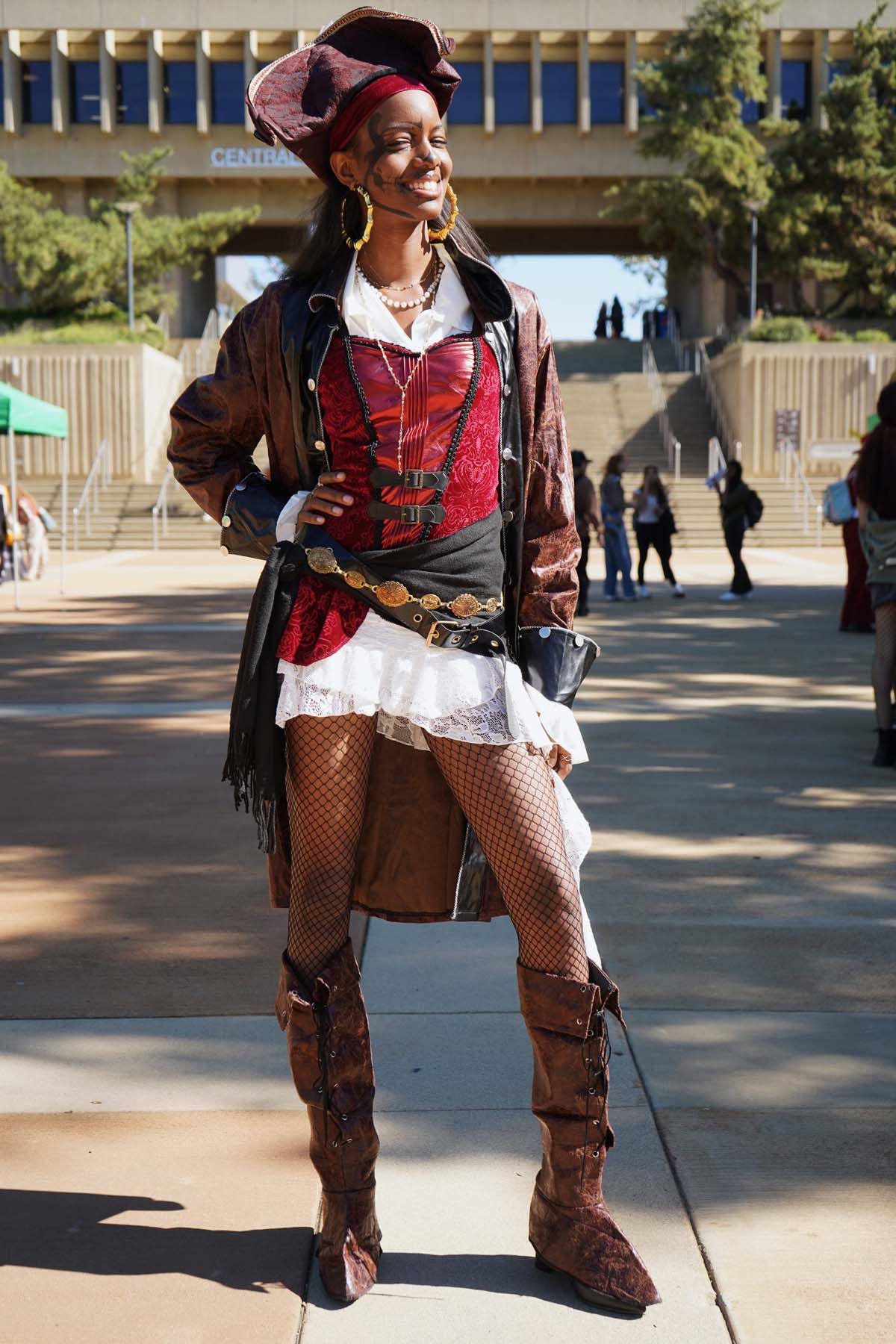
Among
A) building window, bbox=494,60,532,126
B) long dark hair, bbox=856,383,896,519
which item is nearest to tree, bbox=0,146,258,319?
building window, bbox=494,60,532,126

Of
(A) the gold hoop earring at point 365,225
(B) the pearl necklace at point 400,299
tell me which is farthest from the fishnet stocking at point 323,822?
(A) the gold hoop earring at point 365,225

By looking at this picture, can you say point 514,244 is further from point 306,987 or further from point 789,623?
point 306,987

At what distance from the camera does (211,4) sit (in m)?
45.9

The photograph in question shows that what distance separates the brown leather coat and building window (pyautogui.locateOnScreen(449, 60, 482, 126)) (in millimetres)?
48112

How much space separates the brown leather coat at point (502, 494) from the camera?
2.55m

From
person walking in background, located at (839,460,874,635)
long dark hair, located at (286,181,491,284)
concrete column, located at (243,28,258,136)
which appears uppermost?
concrete column, located at (243,28,258,136)

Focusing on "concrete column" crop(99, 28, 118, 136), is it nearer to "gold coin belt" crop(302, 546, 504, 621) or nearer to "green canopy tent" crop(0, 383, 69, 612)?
"green canopy tent" crop(0, 383, 69, 612)

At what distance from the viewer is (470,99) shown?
4828cm

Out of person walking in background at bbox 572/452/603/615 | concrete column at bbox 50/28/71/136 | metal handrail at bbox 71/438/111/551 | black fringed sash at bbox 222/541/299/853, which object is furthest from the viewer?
concrete column at bbox 50/28/71/136

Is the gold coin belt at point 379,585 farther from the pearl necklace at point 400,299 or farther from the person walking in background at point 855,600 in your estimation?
the person walking in background at point 855,600

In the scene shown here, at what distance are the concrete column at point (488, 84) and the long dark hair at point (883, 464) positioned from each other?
42833 millimetres

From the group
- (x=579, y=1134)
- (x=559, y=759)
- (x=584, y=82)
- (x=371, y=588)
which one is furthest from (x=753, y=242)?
(x=579, y=1134)

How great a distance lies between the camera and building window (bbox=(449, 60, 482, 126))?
47.9 meters

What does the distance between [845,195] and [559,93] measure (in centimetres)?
1152
